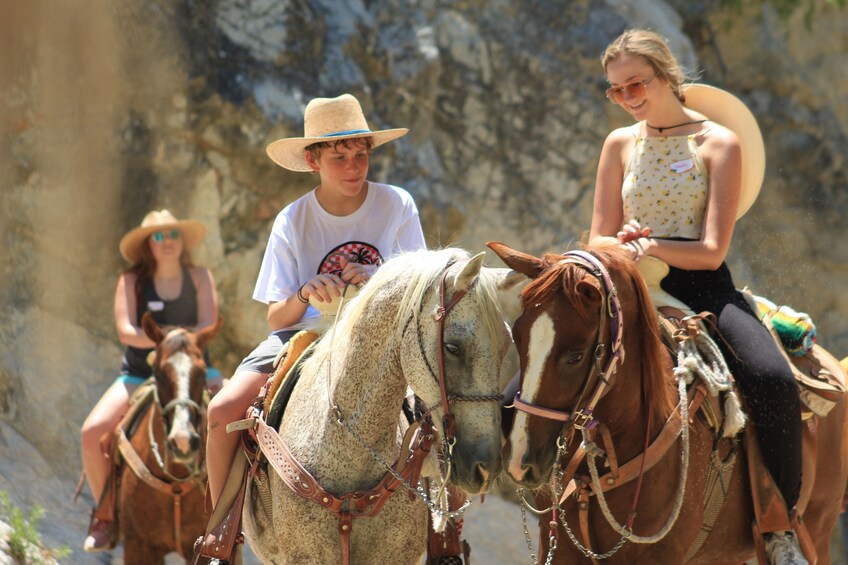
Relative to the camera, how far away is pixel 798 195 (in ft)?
34.3

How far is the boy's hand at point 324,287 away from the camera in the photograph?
411cm

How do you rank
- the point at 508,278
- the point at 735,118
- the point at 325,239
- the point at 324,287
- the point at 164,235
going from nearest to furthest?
the point at 508,278 < the point at 324,287 < the point at 325,239 < the point at 735,118 < the point at 164,235

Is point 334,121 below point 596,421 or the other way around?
the other way around

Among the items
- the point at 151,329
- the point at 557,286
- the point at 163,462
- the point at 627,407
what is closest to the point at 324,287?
the point at 557,286

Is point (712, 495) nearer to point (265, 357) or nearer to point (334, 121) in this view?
point (265, 357)

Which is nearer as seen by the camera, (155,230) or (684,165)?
(684,165)

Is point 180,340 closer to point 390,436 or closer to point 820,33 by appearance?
point 390,436

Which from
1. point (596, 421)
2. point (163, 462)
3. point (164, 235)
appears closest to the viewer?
point (596, 421)

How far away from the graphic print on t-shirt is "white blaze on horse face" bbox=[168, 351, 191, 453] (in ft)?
6.51

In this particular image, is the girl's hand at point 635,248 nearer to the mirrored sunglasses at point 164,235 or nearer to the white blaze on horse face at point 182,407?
the white blaze on horse face at point 182,407

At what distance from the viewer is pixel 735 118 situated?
203 inches

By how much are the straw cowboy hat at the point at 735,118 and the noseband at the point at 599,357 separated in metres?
1.81

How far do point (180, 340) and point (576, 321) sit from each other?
3.44 m

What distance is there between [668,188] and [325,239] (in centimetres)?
156
